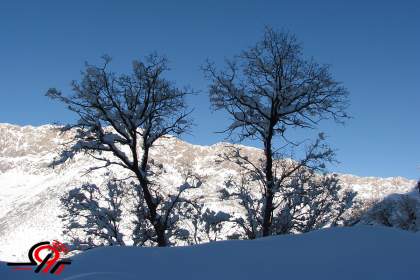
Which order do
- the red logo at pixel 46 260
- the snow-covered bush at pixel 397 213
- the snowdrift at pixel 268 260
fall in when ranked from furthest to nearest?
the snow-covered bush at pixel 397 213
the red logo at pixel 46 260
the snowdrift at pixel 268 260

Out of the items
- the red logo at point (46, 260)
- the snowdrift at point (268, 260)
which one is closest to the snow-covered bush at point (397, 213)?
the snowdrift at point (268, 260)

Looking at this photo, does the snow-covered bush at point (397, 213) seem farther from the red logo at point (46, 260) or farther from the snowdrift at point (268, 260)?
the red logo at point (46, 260)

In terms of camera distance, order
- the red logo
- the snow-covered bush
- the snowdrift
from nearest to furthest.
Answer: the snowdrift → the red logo → the snow-covered bush

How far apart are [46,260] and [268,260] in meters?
3.33

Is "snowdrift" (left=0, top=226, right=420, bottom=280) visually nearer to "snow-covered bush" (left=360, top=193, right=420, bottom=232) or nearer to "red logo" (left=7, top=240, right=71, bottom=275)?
"red logo" (left=7, top=240, right=71, bottom=275)

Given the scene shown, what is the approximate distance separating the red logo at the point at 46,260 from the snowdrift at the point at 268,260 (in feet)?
0.41

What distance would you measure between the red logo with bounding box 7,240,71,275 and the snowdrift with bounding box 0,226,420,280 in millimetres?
125

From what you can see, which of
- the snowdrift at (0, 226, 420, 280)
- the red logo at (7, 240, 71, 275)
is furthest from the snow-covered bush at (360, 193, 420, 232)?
the red logo at (7, 240, 71, 275)

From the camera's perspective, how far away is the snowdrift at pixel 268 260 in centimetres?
580

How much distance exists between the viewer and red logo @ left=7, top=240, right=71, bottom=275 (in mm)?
6062

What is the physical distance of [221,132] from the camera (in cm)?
1645

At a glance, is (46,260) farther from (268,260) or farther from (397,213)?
(397,213)

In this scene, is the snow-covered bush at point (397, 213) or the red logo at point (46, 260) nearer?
the red logo at point (46, 260)

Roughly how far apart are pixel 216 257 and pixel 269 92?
1015 cm
